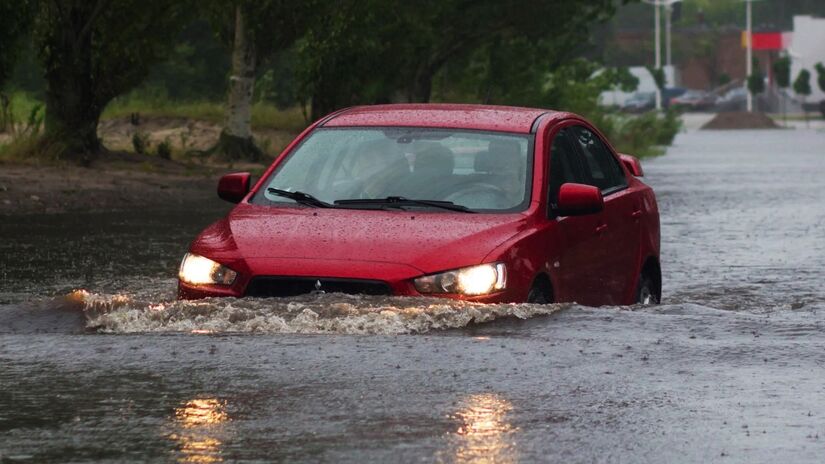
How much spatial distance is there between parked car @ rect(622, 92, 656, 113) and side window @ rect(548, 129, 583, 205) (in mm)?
123892

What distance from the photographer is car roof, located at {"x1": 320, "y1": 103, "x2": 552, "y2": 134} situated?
11.0 m

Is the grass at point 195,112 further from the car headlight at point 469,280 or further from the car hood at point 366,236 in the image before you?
the car headlight at point 469,280

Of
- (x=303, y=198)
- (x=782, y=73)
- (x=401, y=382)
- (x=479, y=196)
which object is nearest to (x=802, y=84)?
(x=782, y=73)

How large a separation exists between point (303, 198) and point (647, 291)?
2.62m

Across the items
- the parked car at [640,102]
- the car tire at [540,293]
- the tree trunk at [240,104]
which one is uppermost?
the car tire at [540,293]

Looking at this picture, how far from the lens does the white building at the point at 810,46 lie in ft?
463

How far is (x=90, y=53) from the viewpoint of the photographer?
101 ft

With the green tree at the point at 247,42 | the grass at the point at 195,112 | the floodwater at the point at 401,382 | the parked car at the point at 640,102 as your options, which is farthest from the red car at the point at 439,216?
the parked car at the point at 640,102

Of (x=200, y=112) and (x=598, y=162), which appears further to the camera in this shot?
(x=200, y=112)

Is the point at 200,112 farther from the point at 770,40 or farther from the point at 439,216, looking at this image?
the point at 770,40

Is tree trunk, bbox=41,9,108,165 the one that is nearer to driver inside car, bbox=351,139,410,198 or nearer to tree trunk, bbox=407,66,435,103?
tree trunk, bbox=407,66,435,103

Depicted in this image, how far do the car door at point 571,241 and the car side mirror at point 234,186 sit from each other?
1664 millimetres

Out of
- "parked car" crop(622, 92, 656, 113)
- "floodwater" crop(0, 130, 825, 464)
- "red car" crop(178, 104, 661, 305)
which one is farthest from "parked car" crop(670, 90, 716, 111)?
"floodwater" crop(0, 130, 825, 464)

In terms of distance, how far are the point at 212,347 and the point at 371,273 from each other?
895mm
